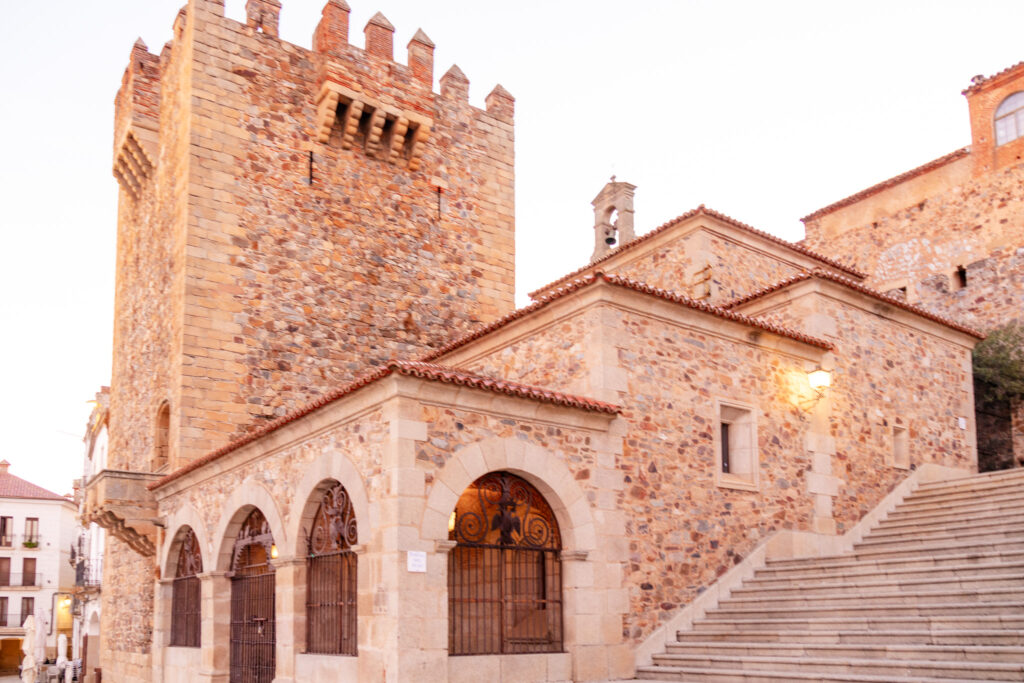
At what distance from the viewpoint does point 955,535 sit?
39.6ft

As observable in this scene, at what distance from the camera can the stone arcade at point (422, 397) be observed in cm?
1075

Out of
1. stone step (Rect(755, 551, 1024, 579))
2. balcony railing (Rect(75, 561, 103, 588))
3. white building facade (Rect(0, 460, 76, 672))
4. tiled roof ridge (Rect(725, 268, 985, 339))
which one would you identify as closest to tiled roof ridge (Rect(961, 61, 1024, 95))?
tiled roof ridge (Rect(725, 268, 985, 339))

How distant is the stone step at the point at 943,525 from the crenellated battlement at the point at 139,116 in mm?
14775

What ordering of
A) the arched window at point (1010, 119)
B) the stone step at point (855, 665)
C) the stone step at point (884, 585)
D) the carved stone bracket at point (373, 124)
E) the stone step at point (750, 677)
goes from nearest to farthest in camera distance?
1. the stone step at point (855, 665)
2. the stone step at point (750, 677)
3. the stone step at point (884, 585)
4. the carved stone bracket at point (373, 124)
5. the arched window at point (1010, 119)

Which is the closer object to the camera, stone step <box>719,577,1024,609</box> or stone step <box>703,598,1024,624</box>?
stone step <box>703,598,1024,624</box>

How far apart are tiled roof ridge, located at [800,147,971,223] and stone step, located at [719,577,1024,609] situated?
45.4ft

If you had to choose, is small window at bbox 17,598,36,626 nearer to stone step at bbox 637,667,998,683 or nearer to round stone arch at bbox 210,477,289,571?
round stone arch at bbox 210,477,289,571

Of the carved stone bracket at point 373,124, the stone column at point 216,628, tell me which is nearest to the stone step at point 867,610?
the stone column at point 216,628

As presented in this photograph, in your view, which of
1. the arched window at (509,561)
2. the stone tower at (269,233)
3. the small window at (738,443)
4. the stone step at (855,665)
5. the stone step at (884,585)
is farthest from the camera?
the stone tower at (269,233)

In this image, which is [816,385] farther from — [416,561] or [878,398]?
[416,561]

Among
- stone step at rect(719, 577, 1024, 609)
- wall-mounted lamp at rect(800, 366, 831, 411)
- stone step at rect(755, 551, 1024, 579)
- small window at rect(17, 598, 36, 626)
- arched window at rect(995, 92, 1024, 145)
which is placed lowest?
small window at rect(17, 598, 36, 626)

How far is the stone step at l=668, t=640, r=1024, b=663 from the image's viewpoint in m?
8.69

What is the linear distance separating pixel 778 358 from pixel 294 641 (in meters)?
7.68

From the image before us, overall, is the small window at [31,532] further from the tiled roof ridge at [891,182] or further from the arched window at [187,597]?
the tiled roof ridge at [891,182]
